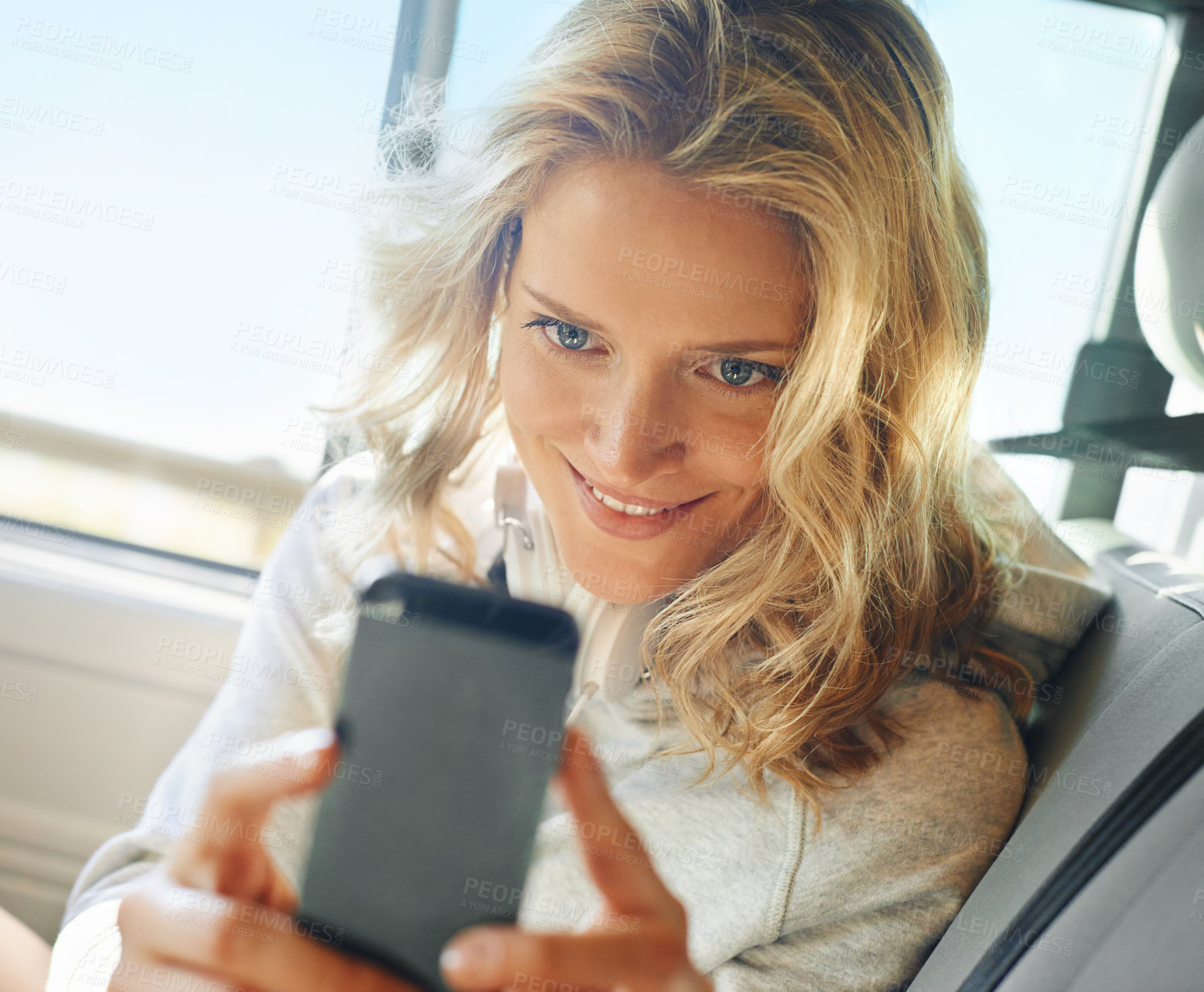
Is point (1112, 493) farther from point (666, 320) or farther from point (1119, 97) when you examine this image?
point (666, 320)

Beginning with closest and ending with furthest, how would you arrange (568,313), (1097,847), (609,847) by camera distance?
(1097,847)
(568,313)
(609,847)

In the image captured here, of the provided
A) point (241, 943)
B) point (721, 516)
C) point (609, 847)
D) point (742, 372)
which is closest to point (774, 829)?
point (609, 847)

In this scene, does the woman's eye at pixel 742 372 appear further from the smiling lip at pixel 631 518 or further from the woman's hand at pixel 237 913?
the woman's hand at pixel 237 913

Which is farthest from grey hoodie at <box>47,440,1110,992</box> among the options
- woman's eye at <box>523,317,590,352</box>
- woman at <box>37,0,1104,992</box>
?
woman's eye at <box>523,317,590,352</box>

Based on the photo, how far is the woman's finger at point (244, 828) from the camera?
2.67ft

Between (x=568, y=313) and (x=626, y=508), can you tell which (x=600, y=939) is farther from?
(x=568, y=313)

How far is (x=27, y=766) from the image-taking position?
3.86 feet

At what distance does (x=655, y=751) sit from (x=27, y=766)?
98cm

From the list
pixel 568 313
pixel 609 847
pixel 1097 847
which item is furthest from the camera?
pixel 609 847

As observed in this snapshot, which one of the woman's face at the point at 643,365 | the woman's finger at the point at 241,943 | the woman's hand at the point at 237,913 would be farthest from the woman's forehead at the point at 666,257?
the woman's finger at the point at 241,943

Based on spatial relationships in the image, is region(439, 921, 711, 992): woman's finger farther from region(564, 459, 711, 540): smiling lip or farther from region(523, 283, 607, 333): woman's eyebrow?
region(523, 283, 607, 333): woman's eyebrow

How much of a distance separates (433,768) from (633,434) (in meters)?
0.34

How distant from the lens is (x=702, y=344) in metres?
0.63

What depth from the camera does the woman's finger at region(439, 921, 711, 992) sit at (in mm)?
654
